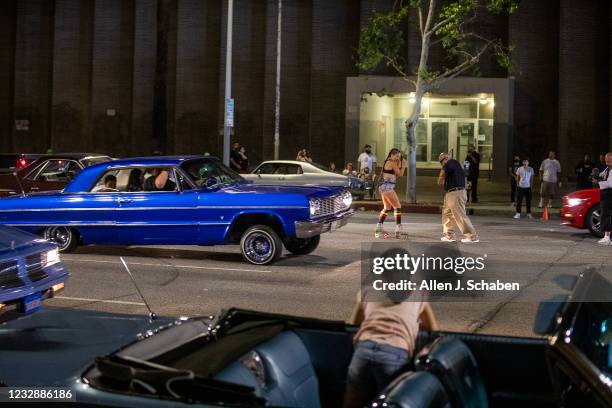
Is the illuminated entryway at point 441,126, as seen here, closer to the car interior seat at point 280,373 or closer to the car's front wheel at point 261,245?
the car's front wheel at point 261,245

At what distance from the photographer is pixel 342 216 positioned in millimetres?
14570

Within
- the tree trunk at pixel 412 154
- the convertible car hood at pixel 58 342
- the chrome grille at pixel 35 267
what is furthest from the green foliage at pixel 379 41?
the convertible car hood at pixel 58 342

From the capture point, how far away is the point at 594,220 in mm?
18375

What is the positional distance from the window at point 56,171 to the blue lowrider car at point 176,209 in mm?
6272

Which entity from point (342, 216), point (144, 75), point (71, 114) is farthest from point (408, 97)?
point (342, 216)

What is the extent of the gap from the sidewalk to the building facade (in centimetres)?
259

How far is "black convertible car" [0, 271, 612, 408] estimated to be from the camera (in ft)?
11.1

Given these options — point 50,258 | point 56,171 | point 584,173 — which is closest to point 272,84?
point 584,173

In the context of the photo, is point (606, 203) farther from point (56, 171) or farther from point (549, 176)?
point (56, 171)

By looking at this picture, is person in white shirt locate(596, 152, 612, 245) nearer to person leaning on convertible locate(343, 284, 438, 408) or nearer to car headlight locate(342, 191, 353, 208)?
car headlight locate(342, 191, 353, 208)

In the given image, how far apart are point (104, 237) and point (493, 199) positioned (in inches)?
749

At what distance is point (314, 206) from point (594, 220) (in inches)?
292

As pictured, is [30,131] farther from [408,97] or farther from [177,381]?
[177,381]

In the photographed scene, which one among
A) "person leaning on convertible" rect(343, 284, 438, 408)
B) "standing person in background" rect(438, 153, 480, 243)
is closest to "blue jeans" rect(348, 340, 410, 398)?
Answer: "person leaning on convertible" rect(343, 284, 438, 408)
